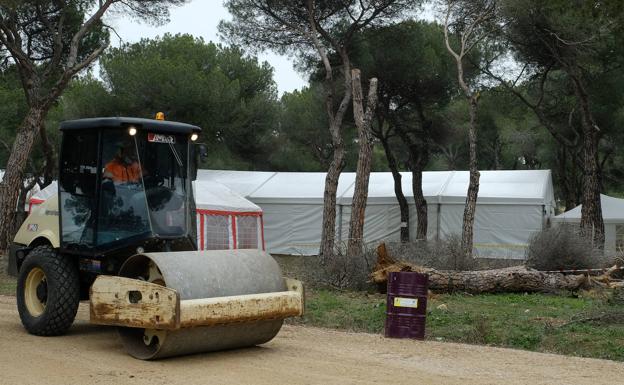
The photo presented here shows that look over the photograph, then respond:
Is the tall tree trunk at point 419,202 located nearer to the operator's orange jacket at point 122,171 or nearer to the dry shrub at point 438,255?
the dry shrub at point 438,255

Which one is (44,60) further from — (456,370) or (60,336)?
(456,370)

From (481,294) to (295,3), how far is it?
11.0 meters

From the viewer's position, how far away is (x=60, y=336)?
8.00 meters

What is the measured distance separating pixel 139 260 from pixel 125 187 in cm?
94

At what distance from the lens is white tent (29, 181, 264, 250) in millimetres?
20656

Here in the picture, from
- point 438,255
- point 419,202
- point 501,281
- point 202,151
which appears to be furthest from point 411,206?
point 202,151

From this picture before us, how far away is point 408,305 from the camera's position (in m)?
8.75

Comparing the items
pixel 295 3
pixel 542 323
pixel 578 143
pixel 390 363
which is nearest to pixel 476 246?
pixel 578 143

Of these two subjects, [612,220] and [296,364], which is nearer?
[296,364]

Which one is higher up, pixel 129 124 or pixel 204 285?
pixel 129 124

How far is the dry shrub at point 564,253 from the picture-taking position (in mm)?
14891

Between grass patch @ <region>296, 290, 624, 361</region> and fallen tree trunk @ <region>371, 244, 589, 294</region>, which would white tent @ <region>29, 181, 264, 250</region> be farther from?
fallen tree trunk @ <region>371, 244, 589, 294</region>

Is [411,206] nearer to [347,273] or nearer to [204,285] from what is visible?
[347,273]

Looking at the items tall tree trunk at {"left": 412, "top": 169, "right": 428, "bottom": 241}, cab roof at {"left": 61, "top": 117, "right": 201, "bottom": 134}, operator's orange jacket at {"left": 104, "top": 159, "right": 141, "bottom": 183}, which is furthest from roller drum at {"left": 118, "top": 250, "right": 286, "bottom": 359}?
tall tree trunk at {"left": 412, "top": 169, "right": 428, "bottom": 241}
